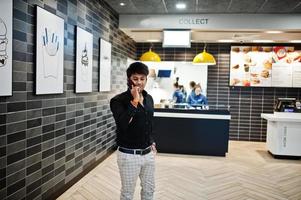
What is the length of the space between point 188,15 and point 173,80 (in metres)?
2.53

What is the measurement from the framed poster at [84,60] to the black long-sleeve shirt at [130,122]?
2.05 meters

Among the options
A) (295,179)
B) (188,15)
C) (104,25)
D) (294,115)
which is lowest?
(295,179)

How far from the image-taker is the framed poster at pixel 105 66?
4918mm

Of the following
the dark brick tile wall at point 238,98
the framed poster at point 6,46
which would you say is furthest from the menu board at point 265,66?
the framed poster at point 6,46

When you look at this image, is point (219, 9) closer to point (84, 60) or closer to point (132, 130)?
point (84, 60)

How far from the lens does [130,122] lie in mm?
2051

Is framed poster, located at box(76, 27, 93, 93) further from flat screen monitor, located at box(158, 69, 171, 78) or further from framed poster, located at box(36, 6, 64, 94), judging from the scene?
flat screen monitor, located at box(158, 69, 171, 78)

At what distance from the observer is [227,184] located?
4.09m

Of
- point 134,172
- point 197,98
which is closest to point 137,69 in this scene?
point 134,172

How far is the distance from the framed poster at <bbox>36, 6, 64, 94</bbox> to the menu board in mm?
5471

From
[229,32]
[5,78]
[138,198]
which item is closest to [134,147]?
[5,78]

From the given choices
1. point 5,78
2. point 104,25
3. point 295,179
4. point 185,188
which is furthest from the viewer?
point 104,25

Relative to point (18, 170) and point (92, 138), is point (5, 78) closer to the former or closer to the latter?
point (18, 170)

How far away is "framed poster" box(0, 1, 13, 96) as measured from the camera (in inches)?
90.1
